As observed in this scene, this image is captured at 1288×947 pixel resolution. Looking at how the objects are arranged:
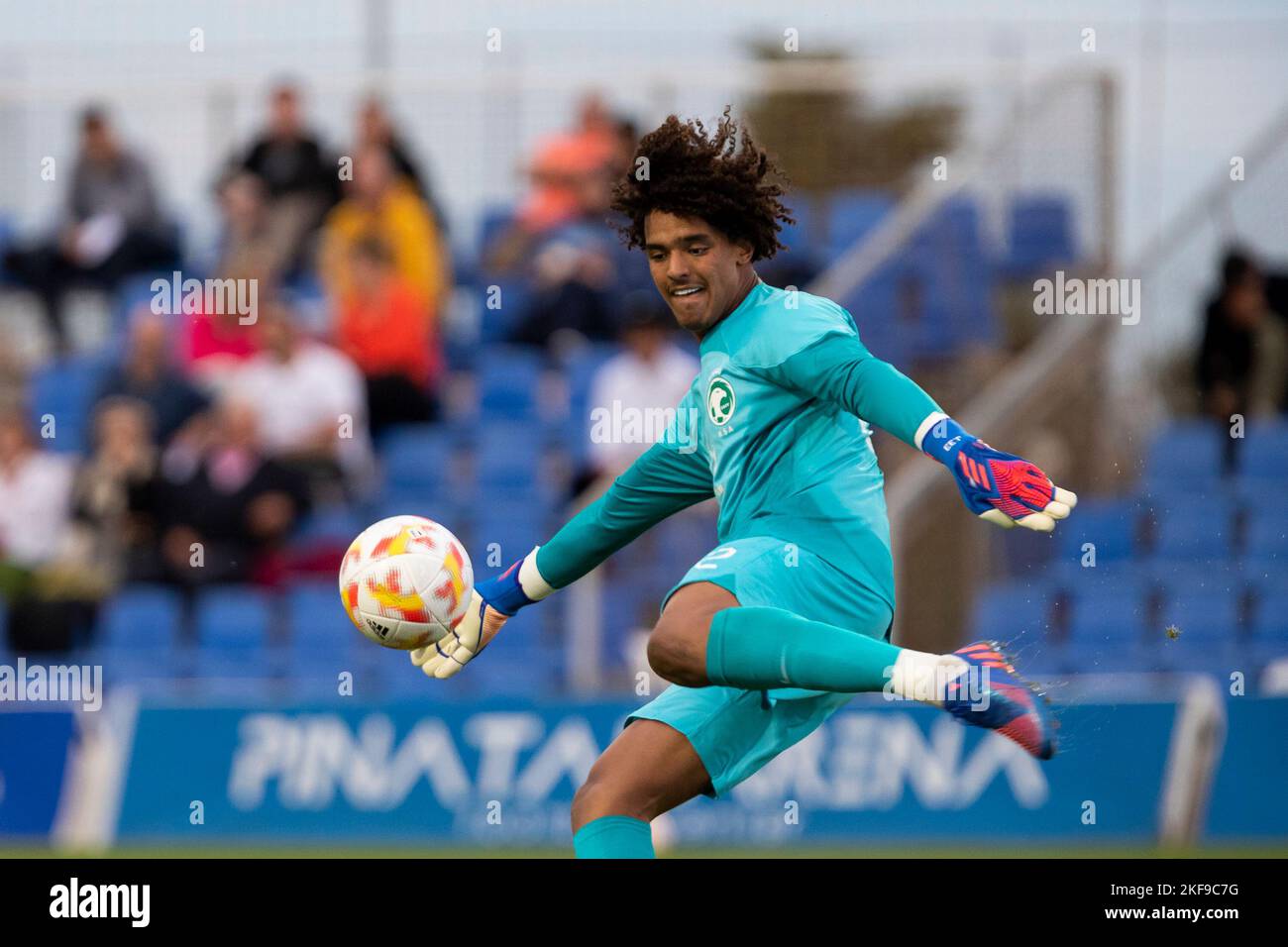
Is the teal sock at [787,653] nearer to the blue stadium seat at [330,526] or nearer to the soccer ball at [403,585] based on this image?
the soccer ball at [403,585]

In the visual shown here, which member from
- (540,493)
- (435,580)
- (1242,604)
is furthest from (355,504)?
(435,580)

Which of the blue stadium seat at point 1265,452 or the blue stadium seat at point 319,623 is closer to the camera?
the blue stadium seat at point 1265,452

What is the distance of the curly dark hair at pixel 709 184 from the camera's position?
5.32 meters

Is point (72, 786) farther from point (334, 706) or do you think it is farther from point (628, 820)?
point (628, 820)

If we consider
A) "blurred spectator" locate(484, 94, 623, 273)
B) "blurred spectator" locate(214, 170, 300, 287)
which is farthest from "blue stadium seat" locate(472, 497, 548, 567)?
"blurred spectator" locate(214, 170, 300, 287)

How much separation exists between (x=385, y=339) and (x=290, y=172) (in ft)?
5.18

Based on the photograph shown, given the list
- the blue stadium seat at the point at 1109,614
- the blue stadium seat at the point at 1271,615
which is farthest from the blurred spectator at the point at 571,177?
the blue stadium seat at the point at 1271,615

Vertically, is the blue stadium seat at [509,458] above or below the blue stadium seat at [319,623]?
above

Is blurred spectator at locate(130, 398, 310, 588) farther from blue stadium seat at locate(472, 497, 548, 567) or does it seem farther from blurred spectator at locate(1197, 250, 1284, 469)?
blurred spectator at locate(1197, 250, 1284, 469)

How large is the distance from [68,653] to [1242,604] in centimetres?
691

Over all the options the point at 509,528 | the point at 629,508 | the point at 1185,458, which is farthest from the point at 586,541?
the point at 1185,458

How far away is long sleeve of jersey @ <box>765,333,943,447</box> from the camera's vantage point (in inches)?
190

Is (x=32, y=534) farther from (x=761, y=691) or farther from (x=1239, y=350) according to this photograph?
(x=761, y=691)
